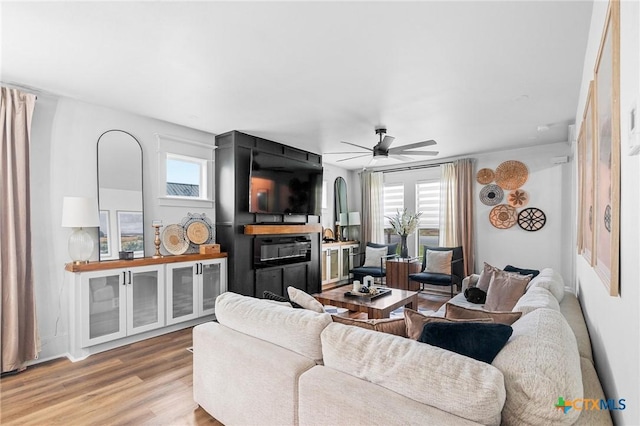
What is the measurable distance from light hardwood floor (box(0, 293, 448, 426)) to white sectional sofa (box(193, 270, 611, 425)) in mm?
395

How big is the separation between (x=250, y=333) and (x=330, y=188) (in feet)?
17.1

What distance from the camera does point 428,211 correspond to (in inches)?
253

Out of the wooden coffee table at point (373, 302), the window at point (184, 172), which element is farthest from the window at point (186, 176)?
the wooden coffee table at point (373, 302)

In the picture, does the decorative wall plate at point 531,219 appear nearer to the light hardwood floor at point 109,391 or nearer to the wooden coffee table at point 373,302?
the wooden coffee table at point 373,302

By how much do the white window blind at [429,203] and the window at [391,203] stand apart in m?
0.39

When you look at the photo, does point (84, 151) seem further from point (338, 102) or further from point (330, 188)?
point (330, 188)

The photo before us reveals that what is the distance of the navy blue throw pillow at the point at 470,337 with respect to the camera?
1267 mm

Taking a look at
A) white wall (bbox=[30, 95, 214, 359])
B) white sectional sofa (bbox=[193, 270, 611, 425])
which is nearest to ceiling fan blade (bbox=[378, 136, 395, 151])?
white sectional sofa (bbox=[193, 270, 611, 425])

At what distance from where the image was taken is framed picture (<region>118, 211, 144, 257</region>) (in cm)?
359

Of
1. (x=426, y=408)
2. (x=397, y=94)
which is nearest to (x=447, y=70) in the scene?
(x=397, y=94)

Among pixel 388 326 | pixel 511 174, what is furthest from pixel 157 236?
pixel 511 174

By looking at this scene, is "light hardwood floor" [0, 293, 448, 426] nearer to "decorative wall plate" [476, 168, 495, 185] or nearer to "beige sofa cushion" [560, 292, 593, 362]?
"beige sofa cushion" [560, 292, 593, 362]

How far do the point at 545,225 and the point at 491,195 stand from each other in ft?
2.97

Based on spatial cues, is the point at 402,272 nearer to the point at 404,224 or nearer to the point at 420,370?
the point at 404,224
